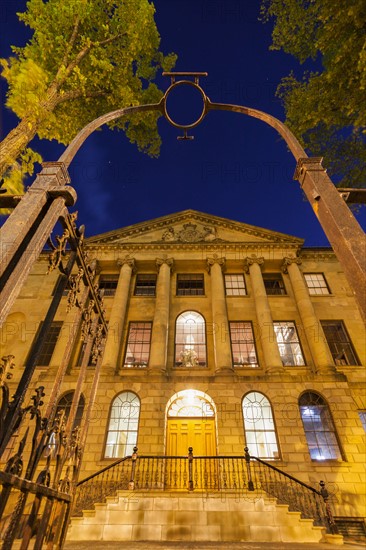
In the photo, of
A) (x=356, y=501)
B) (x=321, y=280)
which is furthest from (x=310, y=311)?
(x=356, y=501)

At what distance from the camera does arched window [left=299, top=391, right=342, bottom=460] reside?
1221 cm

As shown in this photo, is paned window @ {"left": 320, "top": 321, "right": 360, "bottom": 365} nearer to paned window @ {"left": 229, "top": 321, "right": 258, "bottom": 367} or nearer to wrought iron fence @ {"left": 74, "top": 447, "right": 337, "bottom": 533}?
paned window @ {"left": 229, "top": 321, "right": 258, "bottom": 367}

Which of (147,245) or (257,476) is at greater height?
(147,245)

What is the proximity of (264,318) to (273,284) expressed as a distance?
4.02m

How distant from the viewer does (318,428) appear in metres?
12.8

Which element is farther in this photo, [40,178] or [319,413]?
[319,413]

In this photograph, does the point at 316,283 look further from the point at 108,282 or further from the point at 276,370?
the point at 108,282

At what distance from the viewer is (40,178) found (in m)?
2.95

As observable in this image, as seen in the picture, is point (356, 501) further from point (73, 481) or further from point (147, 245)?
point (147, 245)

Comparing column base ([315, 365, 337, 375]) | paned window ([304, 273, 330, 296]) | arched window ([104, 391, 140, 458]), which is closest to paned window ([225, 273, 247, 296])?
paned window ([304, 273, 330, 296])

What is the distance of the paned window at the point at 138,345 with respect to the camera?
1553 centimetres

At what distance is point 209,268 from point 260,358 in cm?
670

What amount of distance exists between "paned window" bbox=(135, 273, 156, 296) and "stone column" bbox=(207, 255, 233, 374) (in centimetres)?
391

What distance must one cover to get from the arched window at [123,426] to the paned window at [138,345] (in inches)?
80.0
